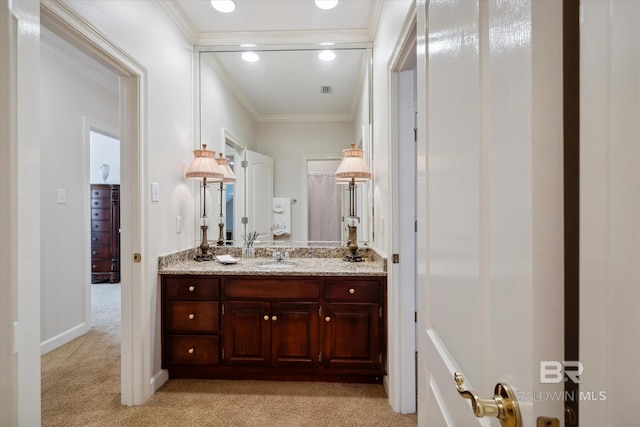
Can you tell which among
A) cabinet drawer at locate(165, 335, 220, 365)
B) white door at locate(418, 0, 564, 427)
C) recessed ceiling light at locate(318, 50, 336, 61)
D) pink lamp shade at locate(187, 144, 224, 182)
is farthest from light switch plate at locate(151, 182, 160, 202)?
white door at locate(418, 0, 564, 427)

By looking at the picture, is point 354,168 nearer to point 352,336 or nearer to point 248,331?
point 352,336

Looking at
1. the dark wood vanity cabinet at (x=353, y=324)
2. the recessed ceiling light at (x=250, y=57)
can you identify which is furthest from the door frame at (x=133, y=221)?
the dark wood vanity cabinet at (x=353, y=324)

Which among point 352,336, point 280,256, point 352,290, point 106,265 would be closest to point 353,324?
point 352,336

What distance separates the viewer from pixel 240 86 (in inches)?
111

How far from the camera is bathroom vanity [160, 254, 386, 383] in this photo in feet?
6.81

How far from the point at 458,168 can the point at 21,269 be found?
1.21 meters

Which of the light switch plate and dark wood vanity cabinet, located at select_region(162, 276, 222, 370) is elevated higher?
the light switch plate

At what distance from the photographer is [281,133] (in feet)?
9.19

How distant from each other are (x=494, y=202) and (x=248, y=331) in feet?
6.56

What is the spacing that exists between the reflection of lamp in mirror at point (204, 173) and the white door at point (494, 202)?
2.02m

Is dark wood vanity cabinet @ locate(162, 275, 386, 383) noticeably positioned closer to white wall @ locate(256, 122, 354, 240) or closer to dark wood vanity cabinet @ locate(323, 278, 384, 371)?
dark wood vanity cabinet @ locate(323, 278, 384, 371)
